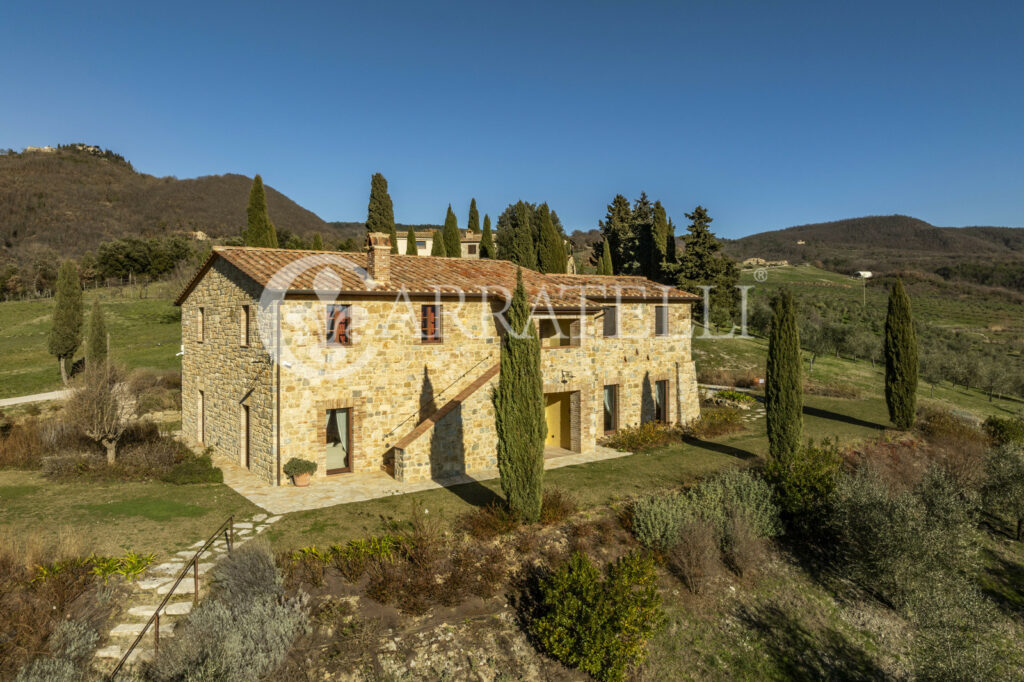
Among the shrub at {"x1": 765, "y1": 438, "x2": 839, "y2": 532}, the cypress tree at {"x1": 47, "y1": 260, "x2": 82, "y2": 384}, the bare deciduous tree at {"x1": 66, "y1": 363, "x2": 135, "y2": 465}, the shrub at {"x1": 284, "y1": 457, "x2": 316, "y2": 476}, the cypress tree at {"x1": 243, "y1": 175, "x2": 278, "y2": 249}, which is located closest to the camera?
the shrub at {"x1": 765, "y1": 438, "x2": 839, "y2": 532}

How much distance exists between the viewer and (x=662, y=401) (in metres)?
21.0

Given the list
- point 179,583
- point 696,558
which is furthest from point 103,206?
point 696,558

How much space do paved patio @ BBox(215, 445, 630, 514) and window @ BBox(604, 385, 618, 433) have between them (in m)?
4.18

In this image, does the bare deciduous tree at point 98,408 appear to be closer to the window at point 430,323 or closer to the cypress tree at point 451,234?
the window at point 430,323

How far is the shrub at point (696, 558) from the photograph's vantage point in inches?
402

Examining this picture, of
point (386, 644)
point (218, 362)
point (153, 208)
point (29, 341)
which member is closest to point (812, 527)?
point (386, 644)

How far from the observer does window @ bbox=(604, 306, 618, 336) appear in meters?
19.2

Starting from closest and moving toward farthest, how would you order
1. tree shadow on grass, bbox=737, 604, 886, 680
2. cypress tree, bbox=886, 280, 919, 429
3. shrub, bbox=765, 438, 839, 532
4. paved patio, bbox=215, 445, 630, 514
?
tree shadow on grass, bbox=737, 604, 886, 680 → paved patio, bbox=215, 445, 630, 514 → shrub, bbox=765, 438, 839, 532 → cypress tree, bbox=886, 280, 919, 429

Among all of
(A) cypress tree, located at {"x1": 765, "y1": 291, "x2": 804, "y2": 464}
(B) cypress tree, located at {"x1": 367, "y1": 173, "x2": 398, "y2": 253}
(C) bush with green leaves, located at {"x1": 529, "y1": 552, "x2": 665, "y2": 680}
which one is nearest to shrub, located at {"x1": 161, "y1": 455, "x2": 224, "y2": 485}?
(C) bush with green leaves, located at {"x1": 529, "y1": 552, "x2": 665, "y2": 680}

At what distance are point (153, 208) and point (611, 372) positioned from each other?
108154mm

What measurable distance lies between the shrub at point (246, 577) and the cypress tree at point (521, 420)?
471cm

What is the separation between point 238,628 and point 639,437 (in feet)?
44.9

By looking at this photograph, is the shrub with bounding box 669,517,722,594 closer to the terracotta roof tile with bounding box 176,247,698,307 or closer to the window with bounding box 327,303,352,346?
the terracotta roof tile with bounding box 176,247,698,307

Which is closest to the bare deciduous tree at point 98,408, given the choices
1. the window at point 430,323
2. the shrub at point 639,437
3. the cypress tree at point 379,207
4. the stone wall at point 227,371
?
the stone wall at point 227,371
